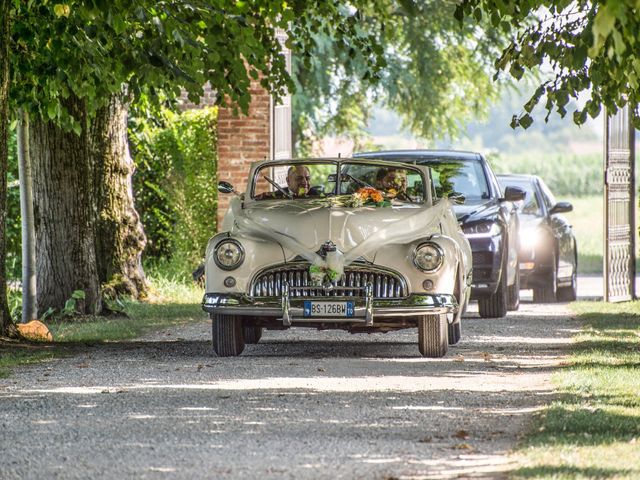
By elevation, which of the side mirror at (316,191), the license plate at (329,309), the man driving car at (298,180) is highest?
the man driving car at (298,180)

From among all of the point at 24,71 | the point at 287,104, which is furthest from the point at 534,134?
the point at 24,71

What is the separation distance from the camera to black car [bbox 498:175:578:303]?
19953 mm

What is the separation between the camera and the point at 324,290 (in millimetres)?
11938

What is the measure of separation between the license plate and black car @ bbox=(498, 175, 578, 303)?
8.25 m

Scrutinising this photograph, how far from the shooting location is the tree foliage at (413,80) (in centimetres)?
3709

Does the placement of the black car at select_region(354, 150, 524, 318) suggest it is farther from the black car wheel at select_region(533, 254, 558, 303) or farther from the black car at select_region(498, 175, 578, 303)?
the black car wheel at select_region(533, 254, 558, 303)

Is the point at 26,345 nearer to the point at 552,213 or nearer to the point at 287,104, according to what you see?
the point at 552,213

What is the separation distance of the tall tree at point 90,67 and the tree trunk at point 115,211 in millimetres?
2809

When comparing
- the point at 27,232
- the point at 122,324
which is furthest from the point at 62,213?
the point at 122,324

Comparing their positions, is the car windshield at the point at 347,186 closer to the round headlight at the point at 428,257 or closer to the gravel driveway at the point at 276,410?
the round headlight at the point at 428,257

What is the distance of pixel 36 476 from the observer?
693 cm

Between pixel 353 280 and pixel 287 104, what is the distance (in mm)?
13504

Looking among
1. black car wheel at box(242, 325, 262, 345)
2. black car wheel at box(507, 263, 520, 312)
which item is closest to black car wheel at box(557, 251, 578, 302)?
black car wheel at box(507, 263, 520, 312)

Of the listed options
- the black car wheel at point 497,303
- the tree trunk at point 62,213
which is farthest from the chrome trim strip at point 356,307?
the black car wheel at point 497,303
